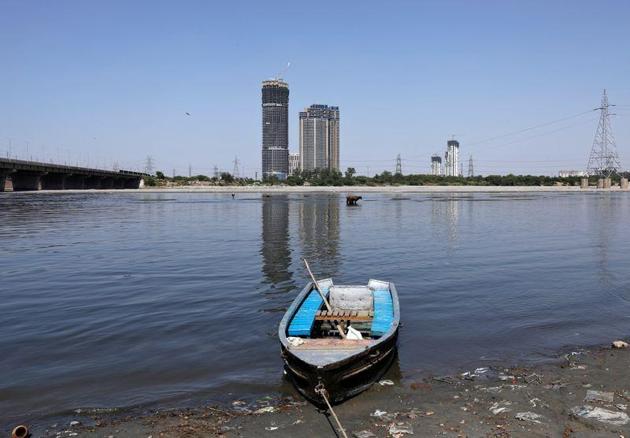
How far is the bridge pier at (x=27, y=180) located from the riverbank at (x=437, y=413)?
156 metres

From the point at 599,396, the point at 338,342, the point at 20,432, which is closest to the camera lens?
the point at 20,432

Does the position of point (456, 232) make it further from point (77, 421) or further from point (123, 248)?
point (77, 421)

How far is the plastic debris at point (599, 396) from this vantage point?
34.8 feet

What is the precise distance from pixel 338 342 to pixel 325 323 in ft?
9.42

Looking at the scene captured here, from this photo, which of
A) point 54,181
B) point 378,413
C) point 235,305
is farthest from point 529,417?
point 54,181

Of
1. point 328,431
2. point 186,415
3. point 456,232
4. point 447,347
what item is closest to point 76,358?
point 186,415

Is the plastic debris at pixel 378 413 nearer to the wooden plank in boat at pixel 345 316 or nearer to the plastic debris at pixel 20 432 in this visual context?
the wooden plank in boat at pixel 345 316

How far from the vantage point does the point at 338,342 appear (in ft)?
37.3

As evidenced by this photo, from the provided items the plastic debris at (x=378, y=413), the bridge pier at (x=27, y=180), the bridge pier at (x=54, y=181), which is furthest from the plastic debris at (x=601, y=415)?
the bridge pier at (x=54, y=181)

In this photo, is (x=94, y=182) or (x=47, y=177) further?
(x=94, y=182)

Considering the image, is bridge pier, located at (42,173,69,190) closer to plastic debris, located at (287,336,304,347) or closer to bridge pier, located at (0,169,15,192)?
bridge pier, located at (0,169,15,192)

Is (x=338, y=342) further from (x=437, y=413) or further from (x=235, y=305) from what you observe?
(x=235, y=305)

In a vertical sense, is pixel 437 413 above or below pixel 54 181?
below

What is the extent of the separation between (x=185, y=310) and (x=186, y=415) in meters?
8.43
